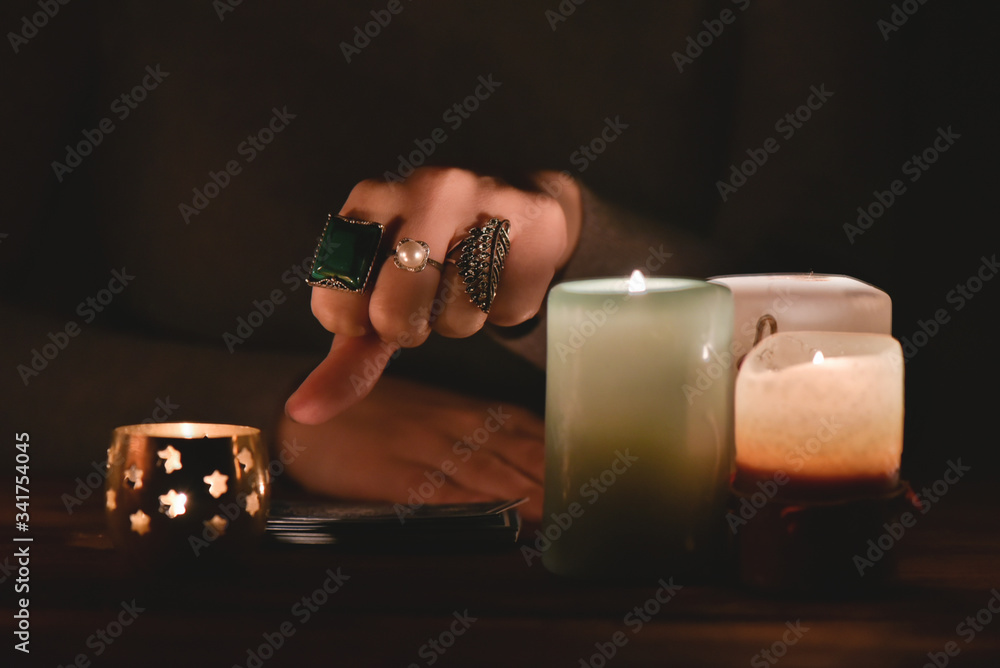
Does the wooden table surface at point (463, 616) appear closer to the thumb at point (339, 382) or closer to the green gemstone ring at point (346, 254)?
the thumb at point (339, 382)

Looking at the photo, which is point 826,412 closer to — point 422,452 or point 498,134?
point 422,452

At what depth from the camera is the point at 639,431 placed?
0.55 metres

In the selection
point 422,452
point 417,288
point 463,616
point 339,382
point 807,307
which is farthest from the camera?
point 422,452

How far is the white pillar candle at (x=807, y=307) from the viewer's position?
64cm

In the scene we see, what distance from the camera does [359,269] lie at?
33.1 inches

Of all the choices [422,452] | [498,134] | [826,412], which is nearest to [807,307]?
[826,412]

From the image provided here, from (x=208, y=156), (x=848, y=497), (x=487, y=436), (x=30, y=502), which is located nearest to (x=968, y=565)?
(x=848, y=497)

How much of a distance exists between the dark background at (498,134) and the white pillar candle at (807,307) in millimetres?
663

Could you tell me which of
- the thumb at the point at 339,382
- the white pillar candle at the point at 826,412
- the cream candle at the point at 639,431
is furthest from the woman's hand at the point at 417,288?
the white pillar candle at the point at 826,412

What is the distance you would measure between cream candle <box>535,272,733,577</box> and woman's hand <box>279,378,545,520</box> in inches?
9.3

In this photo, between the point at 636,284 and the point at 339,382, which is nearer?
the point at 636,284

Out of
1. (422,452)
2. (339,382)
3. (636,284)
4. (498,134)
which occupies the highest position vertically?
(498,134)

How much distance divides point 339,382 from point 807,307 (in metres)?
0.38

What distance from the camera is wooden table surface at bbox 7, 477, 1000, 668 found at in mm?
446
